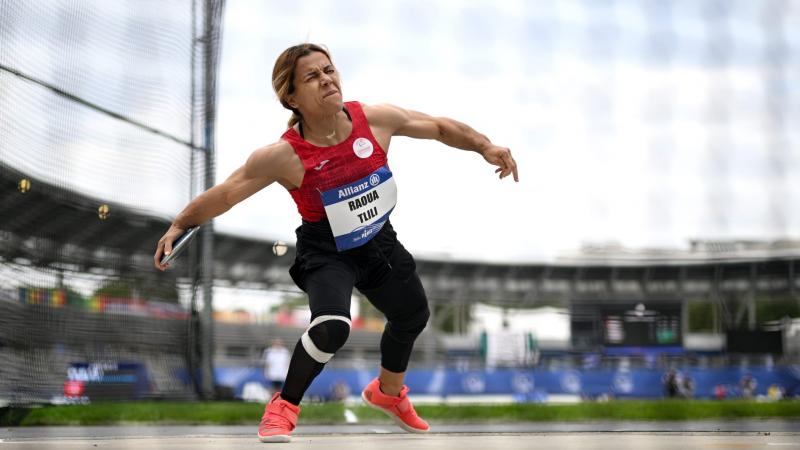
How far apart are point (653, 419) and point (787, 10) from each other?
4940 mm

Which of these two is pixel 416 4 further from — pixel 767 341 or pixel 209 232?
pixel 767 341

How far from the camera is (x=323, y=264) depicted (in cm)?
412

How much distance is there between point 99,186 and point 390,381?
6.07 m

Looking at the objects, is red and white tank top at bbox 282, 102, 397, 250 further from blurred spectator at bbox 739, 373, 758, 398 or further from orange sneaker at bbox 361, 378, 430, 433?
blurred spectator at bbox 739, 373, 758, 398

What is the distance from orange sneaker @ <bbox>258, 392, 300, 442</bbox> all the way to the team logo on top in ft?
3.63

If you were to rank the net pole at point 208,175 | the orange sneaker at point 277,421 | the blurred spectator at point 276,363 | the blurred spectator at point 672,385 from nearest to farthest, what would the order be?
the orange sneaker at point 277,421
the net pole at point 208,175
the blurred spectator at point 276,363
the blurred spectator at point 672,385

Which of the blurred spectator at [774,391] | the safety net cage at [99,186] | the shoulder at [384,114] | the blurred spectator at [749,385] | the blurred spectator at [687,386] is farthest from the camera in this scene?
the blurred spectator at [687,386]

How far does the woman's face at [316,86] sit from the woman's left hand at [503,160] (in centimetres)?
77

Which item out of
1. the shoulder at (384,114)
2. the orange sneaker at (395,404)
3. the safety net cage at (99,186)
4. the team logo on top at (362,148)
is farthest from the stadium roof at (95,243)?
the team logo on top at (362,148)

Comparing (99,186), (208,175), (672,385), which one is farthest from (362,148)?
(672,385)

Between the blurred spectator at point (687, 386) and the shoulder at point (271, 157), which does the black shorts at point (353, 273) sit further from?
the blurred spectator at point (687, 386)

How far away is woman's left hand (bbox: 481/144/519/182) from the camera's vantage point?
14.2 ft

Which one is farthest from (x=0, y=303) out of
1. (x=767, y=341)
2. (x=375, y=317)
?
(x=375, y=317)

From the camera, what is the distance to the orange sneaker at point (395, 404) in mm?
4727
